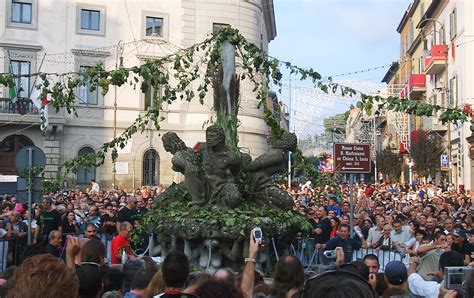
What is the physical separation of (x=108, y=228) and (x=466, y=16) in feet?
95.1

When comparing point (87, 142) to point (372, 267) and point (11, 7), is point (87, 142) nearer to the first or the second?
point (11, 7)

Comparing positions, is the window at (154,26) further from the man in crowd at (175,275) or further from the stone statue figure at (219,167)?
the man in crowd at (175,275)

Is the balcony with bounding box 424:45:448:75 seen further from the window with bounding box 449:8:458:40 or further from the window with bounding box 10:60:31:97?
the window with bounding box 10:60:31:97

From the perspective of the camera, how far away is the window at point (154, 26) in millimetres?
40188

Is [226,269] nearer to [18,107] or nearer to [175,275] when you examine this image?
[175,275]

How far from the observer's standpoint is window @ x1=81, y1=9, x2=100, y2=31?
39438 millimetres

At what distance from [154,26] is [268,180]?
30.5 m

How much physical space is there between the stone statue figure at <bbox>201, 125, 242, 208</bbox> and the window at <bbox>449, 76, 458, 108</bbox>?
3125 centimetres

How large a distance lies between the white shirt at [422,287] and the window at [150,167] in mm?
33340

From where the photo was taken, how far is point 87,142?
129ft

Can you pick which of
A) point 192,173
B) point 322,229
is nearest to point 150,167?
point 322,229

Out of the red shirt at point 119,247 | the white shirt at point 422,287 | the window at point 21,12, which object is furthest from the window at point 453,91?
the white shirt at point 422,287

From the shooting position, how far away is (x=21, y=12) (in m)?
38.5

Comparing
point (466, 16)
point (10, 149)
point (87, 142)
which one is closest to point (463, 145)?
point (466, 16)
